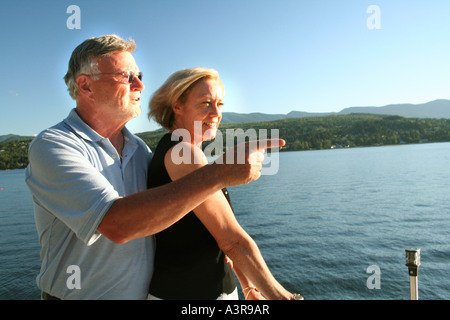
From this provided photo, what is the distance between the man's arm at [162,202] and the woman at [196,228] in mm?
312

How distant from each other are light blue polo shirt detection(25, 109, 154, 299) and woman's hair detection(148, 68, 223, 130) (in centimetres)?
26

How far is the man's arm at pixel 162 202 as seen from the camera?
3.87 feet

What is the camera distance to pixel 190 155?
1.55 meters

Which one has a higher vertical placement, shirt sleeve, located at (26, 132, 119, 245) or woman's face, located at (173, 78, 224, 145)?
woman's face, located at (173, 78, 224, 145)

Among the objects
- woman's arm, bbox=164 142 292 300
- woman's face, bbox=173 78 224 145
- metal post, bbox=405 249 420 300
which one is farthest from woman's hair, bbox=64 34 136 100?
metal post, bbox=405 249 420 300

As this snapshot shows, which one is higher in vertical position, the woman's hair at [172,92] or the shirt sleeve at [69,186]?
the woman's hair at [172,92]

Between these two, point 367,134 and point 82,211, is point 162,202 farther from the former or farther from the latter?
point 367,134

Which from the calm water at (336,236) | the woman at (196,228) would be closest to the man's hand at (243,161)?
the woman at (196,228)

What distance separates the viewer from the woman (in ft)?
5.07

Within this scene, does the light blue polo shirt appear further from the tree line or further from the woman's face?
the tree line

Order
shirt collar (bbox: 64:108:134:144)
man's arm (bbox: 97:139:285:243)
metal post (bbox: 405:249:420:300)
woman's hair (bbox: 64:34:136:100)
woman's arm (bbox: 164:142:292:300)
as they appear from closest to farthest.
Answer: man's arm (bbox: 97:139:285:243)
woman's arm (bbox: 164:142:292:300)
shirt collar (bbox: 64:108:134:144)
woman's hair (bbox: 64:34:136:100)
metal post (bbox: 405:249:420:300)

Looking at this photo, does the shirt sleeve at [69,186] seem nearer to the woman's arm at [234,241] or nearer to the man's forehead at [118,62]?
the woman's arm at [234,241]

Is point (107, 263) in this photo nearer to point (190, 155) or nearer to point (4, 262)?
point (190, 155)

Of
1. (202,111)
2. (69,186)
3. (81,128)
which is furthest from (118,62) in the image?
(69,186)
